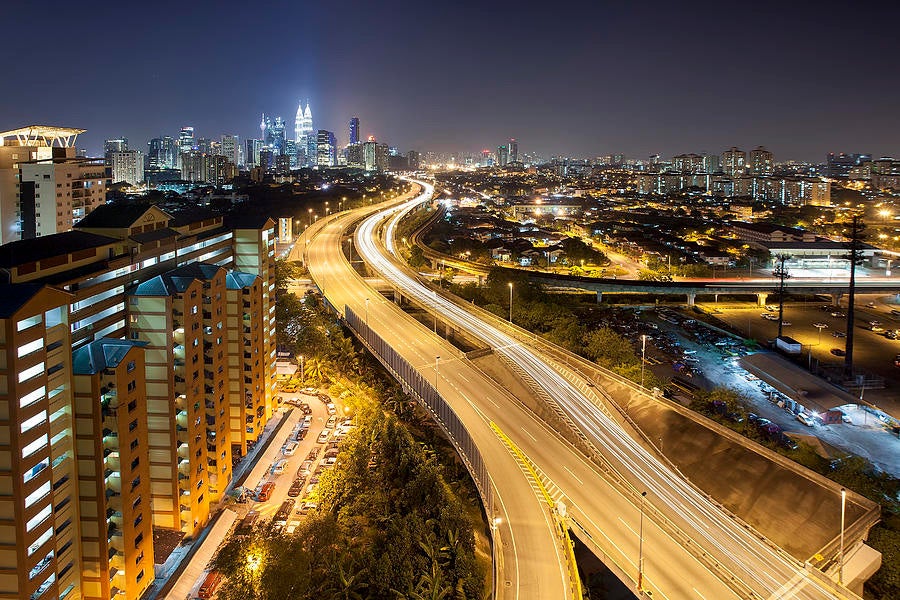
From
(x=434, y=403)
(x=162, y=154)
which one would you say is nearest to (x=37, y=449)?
(x=434, y=403)

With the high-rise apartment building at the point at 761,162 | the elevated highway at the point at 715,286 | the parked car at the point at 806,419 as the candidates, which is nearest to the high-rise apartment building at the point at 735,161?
the high-rise apartment building at the point at 761,162

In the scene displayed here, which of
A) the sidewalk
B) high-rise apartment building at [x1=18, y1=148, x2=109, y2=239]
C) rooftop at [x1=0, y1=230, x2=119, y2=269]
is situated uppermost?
high-rise apartment building at [x1=18, y1=148, x2=109, y2=239]

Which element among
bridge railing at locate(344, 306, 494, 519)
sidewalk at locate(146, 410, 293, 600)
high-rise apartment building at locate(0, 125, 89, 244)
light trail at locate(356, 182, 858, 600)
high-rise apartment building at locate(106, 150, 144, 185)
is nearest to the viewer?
light trail at locate(356, 182, 858, 600)

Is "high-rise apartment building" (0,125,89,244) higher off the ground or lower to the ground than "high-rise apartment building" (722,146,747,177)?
lower

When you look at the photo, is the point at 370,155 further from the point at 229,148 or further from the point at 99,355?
the point at 99,355

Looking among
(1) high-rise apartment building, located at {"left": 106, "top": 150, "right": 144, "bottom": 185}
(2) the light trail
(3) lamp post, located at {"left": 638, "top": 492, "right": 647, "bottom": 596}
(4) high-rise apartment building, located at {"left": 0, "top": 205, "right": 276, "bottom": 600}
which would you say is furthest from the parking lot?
(1) high-rise apartment building, located at {"left": 106, "top": 150, "right": 144, "bottom": 185}

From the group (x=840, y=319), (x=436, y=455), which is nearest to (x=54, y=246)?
(x=436, y=455)

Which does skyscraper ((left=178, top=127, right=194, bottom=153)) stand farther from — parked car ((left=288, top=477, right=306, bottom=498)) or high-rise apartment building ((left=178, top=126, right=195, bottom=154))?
parked car ((left=288, top=477, right=306, bottom=498))

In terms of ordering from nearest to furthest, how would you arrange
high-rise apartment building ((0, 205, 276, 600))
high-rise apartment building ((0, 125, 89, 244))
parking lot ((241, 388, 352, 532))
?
high-rise apartment building ((0, 205, 276, 600)), parking lot ((241, 388, 352, 532)), high-rise apartment building ((0, 125, 89, 244))
